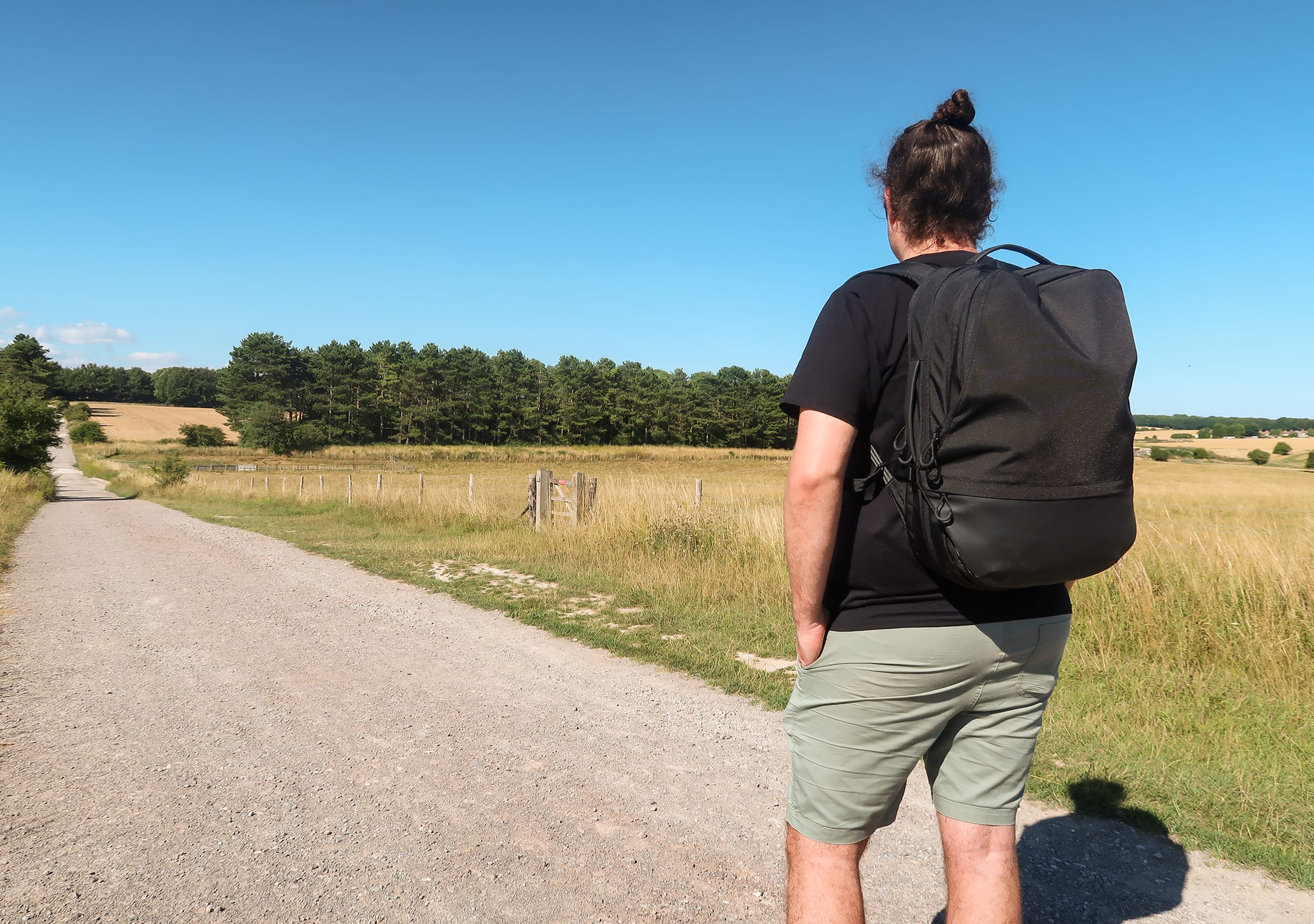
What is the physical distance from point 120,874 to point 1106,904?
3.41 metres

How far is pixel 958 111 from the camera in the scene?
6.03 ft

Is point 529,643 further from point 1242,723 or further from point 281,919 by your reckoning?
point 1242,723

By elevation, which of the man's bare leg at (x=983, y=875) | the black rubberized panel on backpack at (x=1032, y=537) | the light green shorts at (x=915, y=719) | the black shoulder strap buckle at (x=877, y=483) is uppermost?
the black shoulder strap buckle at (x=877, y=483)

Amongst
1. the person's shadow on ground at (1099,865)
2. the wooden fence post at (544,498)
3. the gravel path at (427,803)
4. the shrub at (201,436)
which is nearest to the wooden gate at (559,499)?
the wooden fence post at (544,498)

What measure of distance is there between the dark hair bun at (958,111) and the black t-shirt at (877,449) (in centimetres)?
46

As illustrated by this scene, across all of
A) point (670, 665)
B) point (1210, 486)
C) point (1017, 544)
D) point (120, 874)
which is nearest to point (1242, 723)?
point (670, 665)

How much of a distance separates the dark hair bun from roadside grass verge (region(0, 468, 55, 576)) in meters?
12.1

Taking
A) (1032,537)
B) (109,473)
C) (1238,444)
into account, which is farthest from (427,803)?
(1238,444)

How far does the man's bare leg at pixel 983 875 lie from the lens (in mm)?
1713

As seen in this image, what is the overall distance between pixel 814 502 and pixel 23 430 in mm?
37465

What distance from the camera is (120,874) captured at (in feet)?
9.04

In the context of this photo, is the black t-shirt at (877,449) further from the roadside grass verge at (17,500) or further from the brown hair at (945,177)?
the roadside grass verge at (17,500)

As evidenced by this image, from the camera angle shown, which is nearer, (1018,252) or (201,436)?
(1018,252)

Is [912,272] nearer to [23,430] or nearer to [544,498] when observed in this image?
[544,498]
